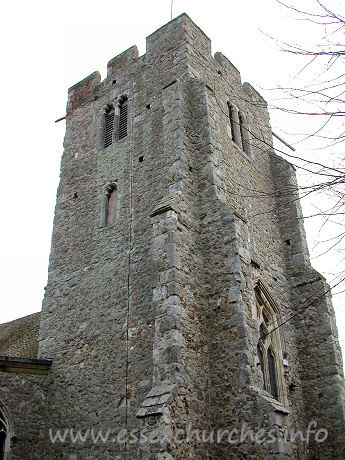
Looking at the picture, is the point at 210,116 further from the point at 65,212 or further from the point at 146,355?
the point at 146,355

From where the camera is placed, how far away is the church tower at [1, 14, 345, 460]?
8812 mm

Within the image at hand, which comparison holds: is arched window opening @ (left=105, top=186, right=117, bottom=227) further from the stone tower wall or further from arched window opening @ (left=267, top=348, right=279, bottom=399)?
arched window opening @ (left=267, top=348, right=279, bottom=399)

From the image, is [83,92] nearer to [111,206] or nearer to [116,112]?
[116,112]

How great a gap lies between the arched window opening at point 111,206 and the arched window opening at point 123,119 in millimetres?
1931

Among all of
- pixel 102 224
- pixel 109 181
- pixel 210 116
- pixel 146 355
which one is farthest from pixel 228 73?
pixel 146 355

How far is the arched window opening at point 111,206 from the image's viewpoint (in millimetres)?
13047

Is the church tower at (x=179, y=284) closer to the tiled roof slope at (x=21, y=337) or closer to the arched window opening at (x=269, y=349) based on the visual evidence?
the arched window opening at (x=269, y=349)

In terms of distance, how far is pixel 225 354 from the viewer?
30.7 ft

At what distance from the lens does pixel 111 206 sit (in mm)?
13289

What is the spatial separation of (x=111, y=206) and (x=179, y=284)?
444cm

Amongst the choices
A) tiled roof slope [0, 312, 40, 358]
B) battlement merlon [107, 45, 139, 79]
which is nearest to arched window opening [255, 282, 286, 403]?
tiled roof slope [0, 312, 40, 358]

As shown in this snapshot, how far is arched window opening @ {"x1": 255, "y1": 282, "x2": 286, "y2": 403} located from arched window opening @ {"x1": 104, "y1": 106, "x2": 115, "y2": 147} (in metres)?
6.28

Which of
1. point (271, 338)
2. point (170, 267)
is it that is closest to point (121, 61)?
point (170, 267)

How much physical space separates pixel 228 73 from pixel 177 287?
374 inches
